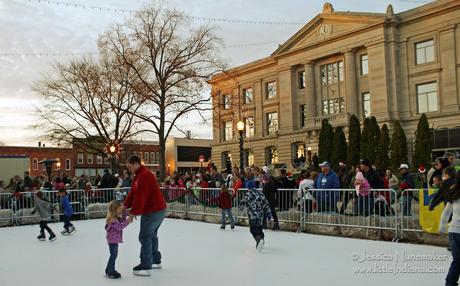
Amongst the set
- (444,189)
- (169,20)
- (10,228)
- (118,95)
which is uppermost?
(169,20)

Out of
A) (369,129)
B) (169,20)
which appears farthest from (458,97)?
(169,20)

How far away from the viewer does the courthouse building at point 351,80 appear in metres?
40.1

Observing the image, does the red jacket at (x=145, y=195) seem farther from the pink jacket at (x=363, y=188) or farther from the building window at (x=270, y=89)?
the building window at (x=270, y=89)

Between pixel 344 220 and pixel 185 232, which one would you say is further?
pixel 185 232

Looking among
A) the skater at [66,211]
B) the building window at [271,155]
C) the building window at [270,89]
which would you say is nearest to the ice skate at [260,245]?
the skater at [66,211]

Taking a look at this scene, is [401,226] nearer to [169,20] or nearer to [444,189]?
[444,189]

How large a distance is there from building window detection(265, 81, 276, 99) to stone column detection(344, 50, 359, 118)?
12.1m

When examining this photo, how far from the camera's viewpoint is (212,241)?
40.6 feet

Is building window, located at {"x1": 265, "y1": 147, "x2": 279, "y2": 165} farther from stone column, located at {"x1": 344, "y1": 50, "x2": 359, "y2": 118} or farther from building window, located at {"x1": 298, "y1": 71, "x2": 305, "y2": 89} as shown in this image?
stone column, located at {"x1": 344, "y1": 50, "x2": 359, "y2": 118}

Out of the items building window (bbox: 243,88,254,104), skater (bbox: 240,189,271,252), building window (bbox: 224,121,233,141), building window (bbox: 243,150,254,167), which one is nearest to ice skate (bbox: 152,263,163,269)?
skater (bbox: 240,189,271,252)

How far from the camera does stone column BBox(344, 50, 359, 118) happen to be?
4700 centimetres

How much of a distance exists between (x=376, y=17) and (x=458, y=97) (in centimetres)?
1038

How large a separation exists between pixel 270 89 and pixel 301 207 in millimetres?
45735

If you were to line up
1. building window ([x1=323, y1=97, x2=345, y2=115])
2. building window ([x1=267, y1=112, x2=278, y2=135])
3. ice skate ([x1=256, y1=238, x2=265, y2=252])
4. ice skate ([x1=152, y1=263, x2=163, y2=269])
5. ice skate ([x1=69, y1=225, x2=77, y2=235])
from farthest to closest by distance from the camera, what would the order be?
1. building window ([x1=267, y1=112, x2=278, y2=135])
2. building window ([x1=323, y1=97, x2=345, y2=115])
3. ice skate ([x1=69, y1=225, x2=77, y2=235])
4. ice skate ([x1=256, y1=238, x2=265, y2=252])
5. ice skate ([x1=152, y1=263, x2=163, y2=269])
